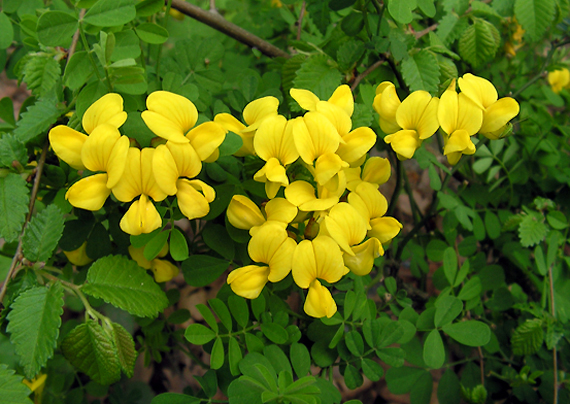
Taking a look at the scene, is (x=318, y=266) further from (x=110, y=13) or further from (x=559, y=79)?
(x=559, y=79)

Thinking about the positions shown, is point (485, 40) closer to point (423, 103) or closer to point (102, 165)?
point (423, 103)

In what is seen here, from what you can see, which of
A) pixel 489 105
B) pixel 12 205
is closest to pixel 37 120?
pixel 12 205

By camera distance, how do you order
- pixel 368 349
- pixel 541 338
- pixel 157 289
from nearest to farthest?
1. pixel 157 289
2. pixel 368 349
3. pixel 541 338

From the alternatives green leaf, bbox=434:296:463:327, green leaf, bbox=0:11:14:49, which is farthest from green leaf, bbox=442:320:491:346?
green leaf, bbox=0:11:14:49

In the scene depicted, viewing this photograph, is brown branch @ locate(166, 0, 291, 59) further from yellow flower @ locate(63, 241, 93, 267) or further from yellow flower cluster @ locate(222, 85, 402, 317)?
yellow flower @ locate(63, 241, 93, 267)

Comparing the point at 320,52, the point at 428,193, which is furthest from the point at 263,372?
the point at 428,193

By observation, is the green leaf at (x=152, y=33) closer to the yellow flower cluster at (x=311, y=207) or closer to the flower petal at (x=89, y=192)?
the yellow flower cluster at (x=311, y=207)

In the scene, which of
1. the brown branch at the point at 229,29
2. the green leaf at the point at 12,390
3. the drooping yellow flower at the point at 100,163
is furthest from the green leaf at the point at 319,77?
the green leaf at the point at 12,390
